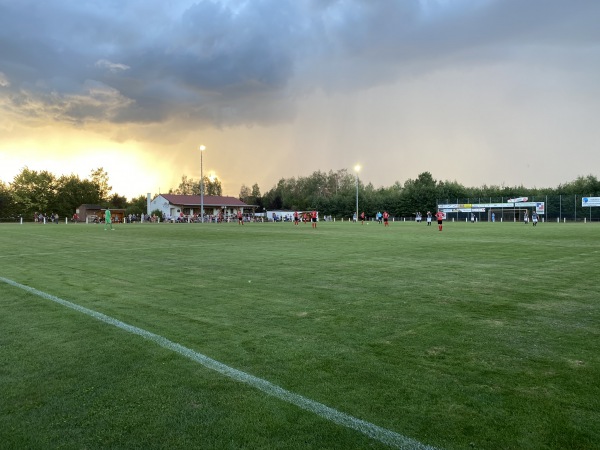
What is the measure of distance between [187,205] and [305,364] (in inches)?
3356

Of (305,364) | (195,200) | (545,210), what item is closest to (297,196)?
(195,200)

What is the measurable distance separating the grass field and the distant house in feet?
245

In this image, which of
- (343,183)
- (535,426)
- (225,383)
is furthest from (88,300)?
(343,183)

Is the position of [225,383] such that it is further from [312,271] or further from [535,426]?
[312,271]

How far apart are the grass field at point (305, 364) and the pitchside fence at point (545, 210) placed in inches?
2329

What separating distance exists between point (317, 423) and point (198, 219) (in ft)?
230

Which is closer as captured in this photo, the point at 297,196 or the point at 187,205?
the point at 187,205

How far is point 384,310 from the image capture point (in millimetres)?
6691

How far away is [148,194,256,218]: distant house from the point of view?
8469 cm

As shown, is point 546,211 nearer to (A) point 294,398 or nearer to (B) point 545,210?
(B) point 545,210

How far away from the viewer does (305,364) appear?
4.38m

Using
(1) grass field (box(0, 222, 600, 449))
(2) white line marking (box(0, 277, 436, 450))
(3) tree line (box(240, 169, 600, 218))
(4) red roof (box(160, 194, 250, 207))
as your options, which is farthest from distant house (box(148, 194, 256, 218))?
(2) white line marking (box(0, 277, 436, 450))

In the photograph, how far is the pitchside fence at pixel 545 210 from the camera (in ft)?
191

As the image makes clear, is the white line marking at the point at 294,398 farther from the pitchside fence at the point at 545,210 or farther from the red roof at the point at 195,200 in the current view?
the red roof at the point at 195,200
